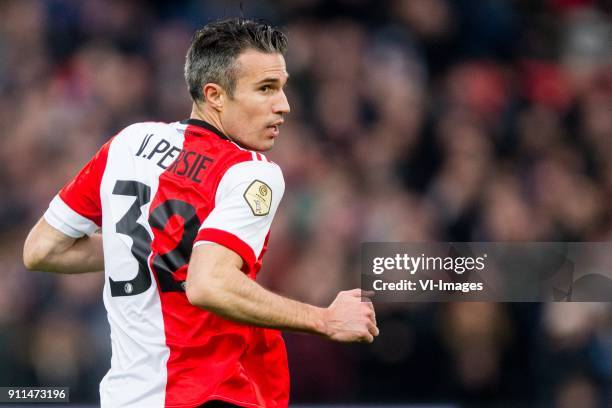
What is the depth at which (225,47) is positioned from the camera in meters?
3.26

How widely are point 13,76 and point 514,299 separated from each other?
4794 mm

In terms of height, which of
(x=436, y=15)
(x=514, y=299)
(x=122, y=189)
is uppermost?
(x=436, y=15)

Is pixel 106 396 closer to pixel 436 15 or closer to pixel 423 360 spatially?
pixel 423 360

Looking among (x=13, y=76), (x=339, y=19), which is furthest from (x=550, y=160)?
(x=13, y=76)

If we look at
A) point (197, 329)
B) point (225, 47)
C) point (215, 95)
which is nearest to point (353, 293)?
point (197, 329)

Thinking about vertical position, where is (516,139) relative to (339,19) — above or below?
below

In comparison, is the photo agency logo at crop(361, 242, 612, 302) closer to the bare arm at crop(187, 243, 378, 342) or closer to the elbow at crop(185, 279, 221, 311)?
the bare arm at crop(187, 243, 378, 342)

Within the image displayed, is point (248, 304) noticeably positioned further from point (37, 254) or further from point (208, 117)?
point (37, 254)

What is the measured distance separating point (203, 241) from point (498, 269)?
3260 mm

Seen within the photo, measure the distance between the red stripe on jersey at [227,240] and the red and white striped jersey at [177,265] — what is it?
13 mm

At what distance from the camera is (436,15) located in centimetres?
860

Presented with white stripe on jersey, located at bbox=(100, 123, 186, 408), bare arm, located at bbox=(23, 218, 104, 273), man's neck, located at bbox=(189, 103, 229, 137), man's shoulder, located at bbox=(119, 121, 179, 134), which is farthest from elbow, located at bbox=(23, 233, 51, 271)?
man's neck, located at bbox=(189, 103, 229, 137)

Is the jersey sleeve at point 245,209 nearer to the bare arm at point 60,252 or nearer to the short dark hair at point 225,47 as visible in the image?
the short dark hair at point 225,47

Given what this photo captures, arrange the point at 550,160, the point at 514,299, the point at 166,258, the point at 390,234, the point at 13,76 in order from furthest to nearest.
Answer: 1. the point at 13,76
2. the point at 550,160
3. the point at 390,234
4. the point at 514,299
5. the point at 166,258
